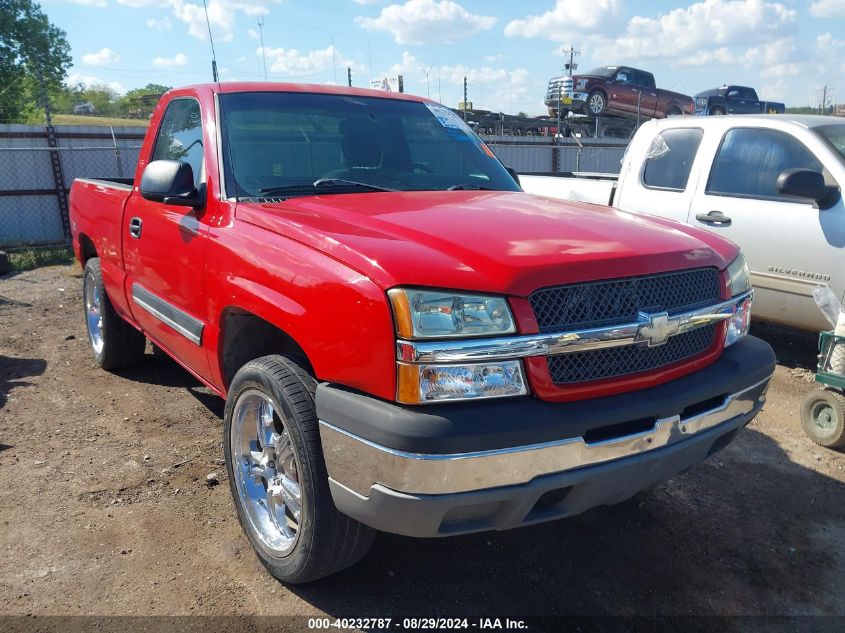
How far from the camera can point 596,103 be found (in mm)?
20828

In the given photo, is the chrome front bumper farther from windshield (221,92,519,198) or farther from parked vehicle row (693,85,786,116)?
parked vehicle row (693,85,786,116)

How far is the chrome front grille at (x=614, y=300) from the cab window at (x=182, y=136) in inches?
75.6

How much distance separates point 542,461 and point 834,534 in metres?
2.07

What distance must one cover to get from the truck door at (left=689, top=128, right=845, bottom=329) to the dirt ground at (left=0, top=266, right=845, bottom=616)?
1225 mm

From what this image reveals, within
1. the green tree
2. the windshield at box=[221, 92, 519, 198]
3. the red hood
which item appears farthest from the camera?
the green tree

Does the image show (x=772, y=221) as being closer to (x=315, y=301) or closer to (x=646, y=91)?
(x=315, y=301)

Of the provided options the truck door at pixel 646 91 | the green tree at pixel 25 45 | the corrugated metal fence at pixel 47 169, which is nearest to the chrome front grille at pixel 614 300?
the corrugated metal fence at pixel 47 169

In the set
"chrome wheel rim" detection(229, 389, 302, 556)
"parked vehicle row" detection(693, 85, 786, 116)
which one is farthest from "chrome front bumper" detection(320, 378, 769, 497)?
"parked vehicle row" detection(693, 85, 786, 116)

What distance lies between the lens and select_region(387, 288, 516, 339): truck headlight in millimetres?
2051

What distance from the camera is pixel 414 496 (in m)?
2.04

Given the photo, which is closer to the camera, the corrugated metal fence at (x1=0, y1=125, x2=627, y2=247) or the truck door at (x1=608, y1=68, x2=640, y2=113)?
the corrugated metal fence at (x1=0, y1=125, x2=627, y2=247)

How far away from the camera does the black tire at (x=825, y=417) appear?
4145 millimetres

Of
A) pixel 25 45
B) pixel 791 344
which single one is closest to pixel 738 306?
pixel 791 344

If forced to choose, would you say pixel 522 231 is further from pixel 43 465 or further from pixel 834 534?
pixel 43 465
